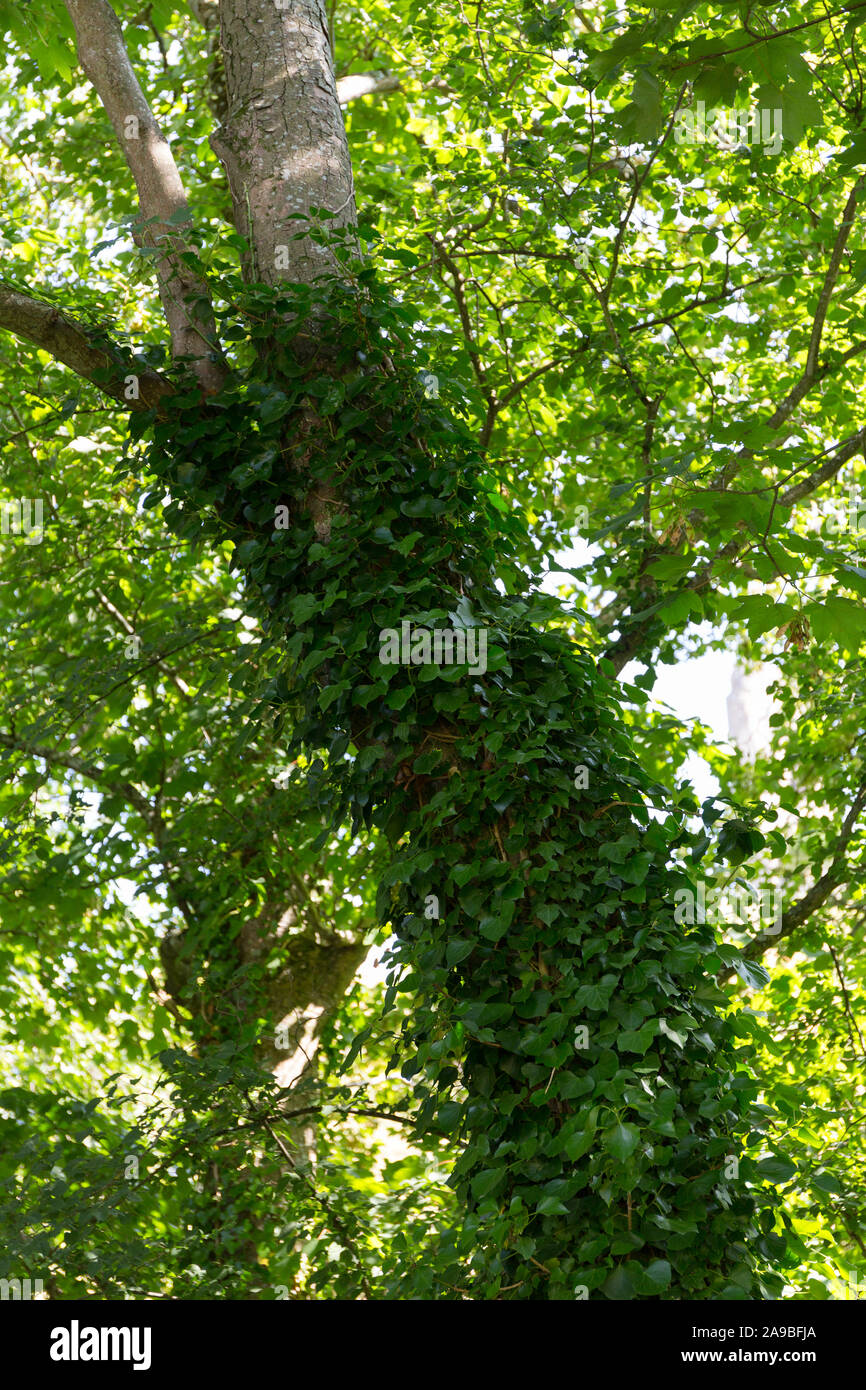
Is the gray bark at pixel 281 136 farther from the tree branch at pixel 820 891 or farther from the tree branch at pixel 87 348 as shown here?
the tree branch at pixel 820 891

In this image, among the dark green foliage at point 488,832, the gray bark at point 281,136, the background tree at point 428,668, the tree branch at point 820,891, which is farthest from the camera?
the tree branch at point 820,891

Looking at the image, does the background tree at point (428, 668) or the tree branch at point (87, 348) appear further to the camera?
the tree branch at point (87, 348)

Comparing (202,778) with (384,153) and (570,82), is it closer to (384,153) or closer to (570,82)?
(570,82)

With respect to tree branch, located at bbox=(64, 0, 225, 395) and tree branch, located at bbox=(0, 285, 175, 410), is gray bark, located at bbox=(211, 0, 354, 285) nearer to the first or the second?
tree branch, located at bbox=(64, 0, 225, 395)

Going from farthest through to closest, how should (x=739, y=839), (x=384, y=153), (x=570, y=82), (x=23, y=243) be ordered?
(x=384, y=153) < (x=23, y=243) < (x=570, y=82) < (x=739, y=839)

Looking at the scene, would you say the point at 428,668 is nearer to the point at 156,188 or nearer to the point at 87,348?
the point at 87,348

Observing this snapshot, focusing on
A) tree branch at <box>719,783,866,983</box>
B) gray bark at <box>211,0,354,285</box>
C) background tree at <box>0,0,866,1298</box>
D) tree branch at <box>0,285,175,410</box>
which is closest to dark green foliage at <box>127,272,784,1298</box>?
background tree at <box>0,0,866,1298</box>

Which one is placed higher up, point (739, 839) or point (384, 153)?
point (384, 153)

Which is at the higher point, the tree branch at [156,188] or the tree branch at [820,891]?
the tree branch at [156,188]

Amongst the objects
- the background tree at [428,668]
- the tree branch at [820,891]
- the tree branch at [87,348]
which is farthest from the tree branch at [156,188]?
the tree branch at [820,891]

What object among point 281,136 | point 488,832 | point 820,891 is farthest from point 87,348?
point 820,891

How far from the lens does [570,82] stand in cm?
422
